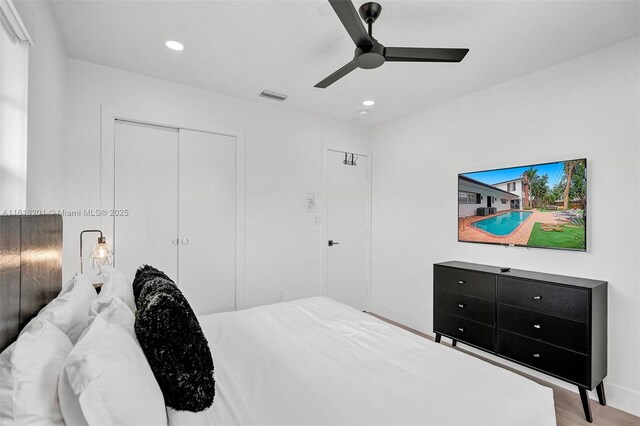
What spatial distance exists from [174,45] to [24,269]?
1.97 metres

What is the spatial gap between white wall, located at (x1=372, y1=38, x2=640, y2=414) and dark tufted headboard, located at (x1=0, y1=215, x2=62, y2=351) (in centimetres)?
337

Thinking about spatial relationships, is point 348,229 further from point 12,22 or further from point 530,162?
point 12,22

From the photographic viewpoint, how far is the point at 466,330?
2.90 m

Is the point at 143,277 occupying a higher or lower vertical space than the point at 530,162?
lower

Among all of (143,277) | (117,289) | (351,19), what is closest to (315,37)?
(351,19)

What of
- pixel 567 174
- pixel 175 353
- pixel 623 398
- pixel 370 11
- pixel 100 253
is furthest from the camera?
pixel 567 174

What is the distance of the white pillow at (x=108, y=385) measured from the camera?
833mm

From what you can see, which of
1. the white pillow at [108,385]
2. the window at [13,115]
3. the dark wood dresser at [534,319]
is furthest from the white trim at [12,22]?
the dark wood dresser at [534,319]

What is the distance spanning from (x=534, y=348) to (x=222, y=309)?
2.82m

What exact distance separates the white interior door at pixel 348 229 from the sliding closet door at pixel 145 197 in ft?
6.25

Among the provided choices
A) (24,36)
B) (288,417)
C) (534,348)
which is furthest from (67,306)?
(534,348)

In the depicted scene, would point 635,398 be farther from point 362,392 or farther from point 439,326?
point 362,392

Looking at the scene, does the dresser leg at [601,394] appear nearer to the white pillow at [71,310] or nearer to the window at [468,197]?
the window at [468,197]

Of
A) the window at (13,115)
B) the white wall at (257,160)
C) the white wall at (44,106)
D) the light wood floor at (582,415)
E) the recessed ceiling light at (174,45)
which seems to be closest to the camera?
the window at (13,115)
